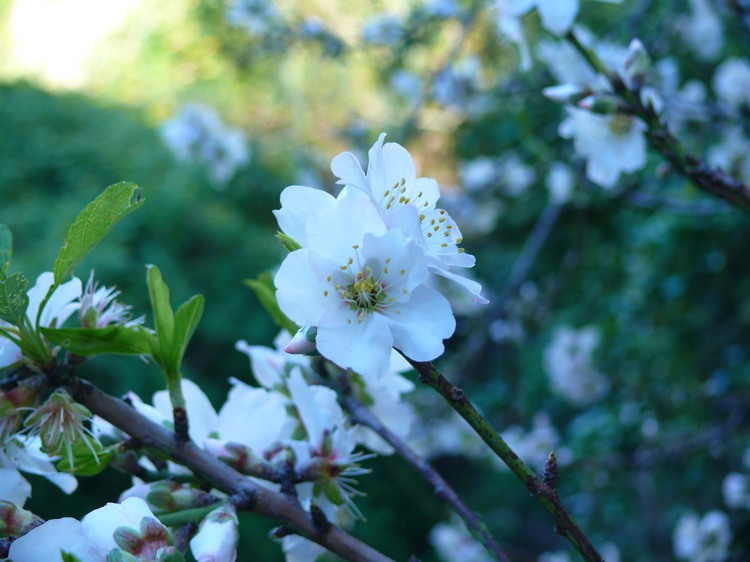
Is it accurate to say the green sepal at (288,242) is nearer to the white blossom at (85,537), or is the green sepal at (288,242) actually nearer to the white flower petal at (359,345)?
the white flower petal at (359,345)

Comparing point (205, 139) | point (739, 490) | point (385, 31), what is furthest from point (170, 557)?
point (205, 139)

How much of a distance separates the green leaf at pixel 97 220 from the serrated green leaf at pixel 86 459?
0.44 ft

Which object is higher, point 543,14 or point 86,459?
point 543,14

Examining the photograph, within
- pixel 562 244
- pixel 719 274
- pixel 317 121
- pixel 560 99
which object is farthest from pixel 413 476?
pixel 317 121

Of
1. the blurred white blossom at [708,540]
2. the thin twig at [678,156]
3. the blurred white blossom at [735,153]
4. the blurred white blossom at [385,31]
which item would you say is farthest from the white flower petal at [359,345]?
the blurred white blossom at [385,31]

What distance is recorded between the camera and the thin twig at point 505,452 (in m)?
0.44

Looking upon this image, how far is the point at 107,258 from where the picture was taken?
103 inches

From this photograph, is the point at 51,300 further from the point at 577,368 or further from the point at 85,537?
the point at 577,368

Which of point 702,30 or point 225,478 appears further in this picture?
point 702,30

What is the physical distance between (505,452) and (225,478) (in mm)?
208

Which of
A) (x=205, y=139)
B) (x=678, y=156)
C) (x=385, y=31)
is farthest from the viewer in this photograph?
(x=205, y=139)

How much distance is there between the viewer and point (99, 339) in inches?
19.7

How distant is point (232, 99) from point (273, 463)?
5868mm

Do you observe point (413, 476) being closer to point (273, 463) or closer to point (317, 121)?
point (273, 463)
